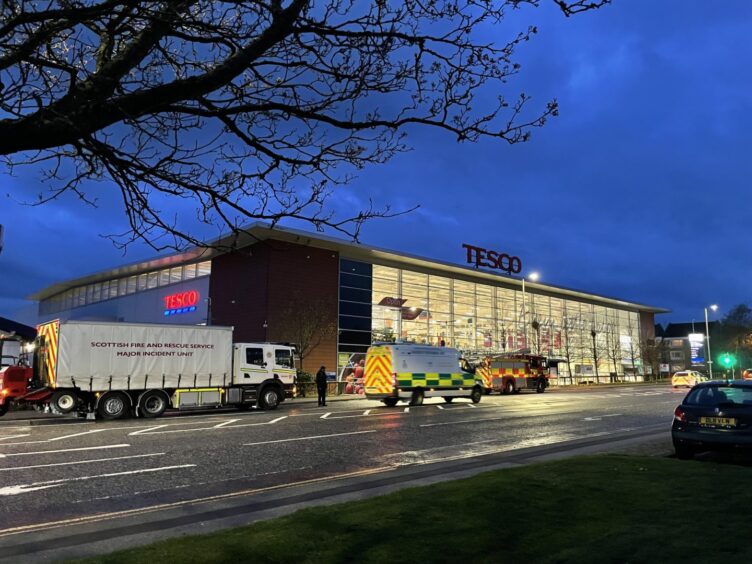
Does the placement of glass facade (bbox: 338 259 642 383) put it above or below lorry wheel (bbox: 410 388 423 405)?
above

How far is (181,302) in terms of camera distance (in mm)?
44656

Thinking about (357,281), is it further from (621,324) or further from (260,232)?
(621,324)

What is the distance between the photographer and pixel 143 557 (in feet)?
16.2

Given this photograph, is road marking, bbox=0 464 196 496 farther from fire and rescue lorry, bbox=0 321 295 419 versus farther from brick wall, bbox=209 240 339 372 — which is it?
brick wall, bbox=209 240 339 372

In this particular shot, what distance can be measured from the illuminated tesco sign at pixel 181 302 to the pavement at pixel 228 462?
24329 millimetres

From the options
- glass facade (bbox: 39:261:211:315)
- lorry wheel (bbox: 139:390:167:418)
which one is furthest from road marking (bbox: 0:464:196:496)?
glass facade (bbox: 39:261:211:315)

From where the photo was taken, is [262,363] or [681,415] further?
[262,363]

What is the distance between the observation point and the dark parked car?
10031 millimetres

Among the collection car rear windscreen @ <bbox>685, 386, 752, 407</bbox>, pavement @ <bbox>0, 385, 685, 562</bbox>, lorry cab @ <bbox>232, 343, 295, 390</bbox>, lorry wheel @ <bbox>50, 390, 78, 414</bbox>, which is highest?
lorry cab @ <bbox>232, 343, 295, 390</bbox>

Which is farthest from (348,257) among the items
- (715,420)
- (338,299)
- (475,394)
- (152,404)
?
(715,420)

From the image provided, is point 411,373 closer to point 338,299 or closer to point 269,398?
point 269,398

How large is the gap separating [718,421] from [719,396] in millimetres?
740

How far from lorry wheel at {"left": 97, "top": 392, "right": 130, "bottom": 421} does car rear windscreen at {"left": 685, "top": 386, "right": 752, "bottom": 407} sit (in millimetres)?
17102

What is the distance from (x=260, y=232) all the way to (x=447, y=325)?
2082 cm
